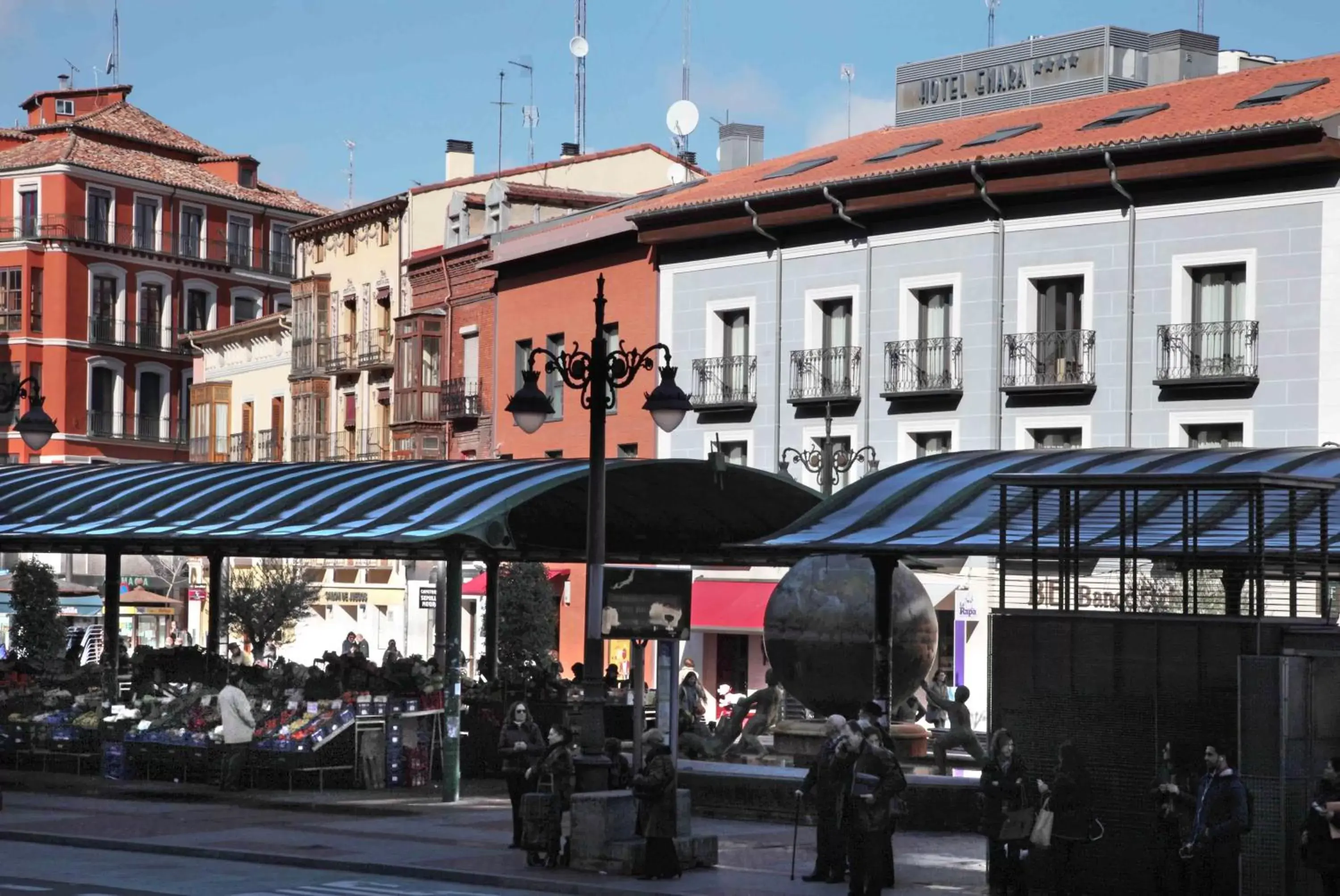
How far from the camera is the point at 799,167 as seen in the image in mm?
56062

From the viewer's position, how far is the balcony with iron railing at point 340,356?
72.5 meters

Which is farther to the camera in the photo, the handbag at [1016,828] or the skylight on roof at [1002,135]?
the skylight on roof at [1002,135]

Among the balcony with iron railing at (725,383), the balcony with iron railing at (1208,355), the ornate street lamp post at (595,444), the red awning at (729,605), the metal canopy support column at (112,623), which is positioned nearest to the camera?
the ornate street lamp post at (595,444)

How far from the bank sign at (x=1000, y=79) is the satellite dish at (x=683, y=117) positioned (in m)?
8.59

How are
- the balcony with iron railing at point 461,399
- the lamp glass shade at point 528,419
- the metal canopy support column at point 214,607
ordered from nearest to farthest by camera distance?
the lamp glass shade at point 528,419
the metal canopy support column at point 214,607
the balcony with iron railing at point 461,399

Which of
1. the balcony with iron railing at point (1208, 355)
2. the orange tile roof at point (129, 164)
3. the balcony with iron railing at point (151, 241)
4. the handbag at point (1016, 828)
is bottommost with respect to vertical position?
the handbag at point (1016, 828)

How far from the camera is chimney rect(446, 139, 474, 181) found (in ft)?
259

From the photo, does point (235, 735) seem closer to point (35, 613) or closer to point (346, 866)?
point (346, 866)

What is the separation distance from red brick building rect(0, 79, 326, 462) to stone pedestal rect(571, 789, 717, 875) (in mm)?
67995

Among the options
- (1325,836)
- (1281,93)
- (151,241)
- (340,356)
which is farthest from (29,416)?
(151,241)

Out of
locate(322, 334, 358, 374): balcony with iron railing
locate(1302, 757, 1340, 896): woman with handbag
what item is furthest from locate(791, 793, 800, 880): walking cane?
locate(322, 334, 358, 374): balcony with iron railing

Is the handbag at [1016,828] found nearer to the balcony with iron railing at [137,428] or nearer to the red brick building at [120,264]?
the red brick building at [120,264]

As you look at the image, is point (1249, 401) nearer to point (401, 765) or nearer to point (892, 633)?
point (892, 633)

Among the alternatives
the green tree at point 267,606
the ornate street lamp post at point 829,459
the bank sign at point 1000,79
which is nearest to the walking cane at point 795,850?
the ornate street lamp post at point 829,459
